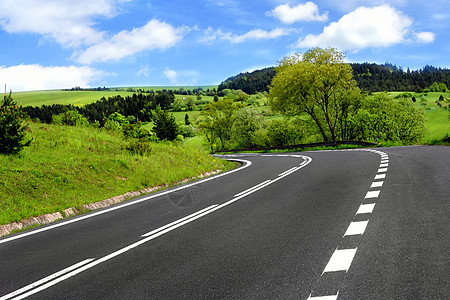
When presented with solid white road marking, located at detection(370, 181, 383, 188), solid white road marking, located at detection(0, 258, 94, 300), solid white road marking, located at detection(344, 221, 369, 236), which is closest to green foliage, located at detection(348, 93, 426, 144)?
solid white road marking, located at detection(370, 181, 383, 188)

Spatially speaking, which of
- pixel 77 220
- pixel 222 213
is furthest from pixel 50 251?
pixel 222 213

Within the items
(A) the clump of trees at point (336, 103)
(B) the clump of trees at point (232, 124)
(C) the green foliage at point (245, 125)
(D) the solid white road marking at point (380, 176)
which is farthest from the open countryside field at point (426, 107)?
(D) the solid white road marking at point (380, 176)

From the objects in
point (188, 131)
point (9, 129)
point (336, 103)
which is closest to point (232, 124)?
point (336, 103)

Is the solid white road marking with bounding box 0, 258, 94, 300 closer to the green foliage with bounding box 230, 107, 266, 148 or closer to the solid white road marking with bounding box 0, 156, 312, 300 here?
the solid white road marking with bounding box 0, 156, 312, 300

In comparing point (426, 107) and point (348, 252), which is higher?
point (426, 107)

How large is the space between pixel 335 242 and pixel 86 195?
7.83m

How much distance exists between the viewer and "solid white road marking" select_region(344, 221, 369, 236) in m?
4.90

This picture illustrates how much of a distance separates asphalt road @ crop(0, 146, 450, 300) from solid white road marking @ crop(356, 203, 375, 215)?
0.06ft

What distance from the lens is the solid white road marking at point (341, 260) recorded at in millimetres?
3672

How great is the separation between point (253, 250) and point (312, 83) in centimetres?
3621

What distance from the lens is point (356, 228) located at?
5.11 metres

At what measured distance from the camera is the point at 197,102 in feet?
535

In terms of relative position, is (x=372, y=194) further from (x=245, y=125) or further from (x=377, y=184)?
(x=245, y=125)

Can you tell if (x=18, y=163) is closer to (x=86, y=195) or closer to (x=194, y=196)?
(x=86, y=195)
